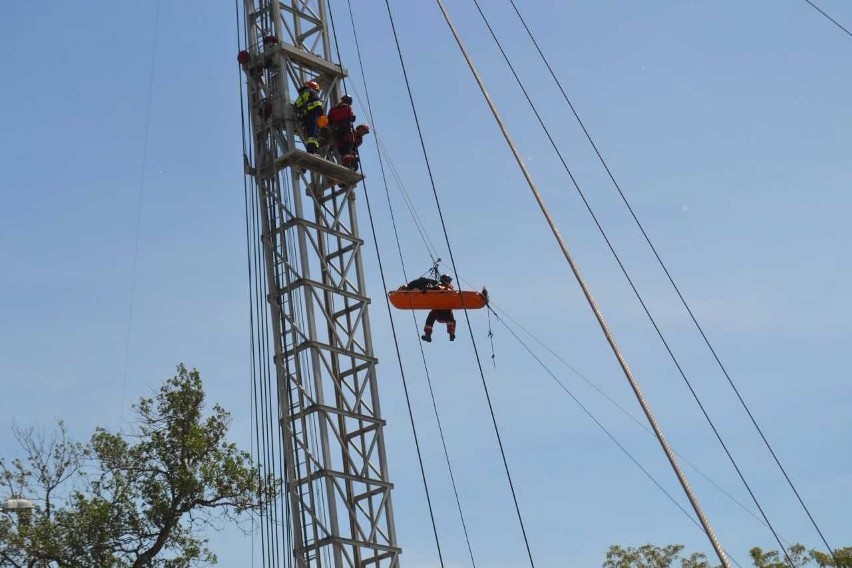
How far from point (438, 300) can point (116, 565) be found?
703cm

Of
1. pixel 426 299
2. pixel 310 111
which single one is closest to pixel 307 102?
pixel 310 111

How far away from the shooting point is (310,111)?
55.3 ft

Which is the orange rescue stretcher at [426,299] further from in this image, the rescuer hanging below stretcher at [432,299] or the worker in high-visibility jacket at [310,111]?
the worker in high-visibility jacket at [310,111]

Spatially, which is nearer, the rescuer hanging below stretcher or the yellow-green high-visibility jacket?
the yellow-green high-visibility jacket

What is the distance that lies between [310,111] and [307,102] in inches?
5.1

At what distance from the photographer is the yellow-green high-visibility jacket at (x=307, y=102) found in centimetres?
1683

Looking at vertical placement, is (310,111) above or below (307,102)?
below

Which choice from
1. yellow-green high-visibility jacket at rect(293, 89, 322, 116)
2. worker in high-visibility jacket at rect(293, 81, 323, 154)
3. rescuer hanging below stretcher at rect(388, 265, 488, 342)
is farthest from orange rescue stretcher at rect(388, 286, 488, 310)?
yellow-green high-visibility jacket at rect(293, 89, 322, 116)

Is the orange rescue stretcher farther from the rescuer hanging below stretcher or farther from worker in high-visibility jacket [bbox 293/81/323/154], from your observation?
worker in high-visibility jacket [bbox 293/81/323/154]

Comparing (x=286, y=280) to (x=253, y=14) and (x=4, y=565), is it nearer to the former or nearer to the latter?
(x=253, y=14)

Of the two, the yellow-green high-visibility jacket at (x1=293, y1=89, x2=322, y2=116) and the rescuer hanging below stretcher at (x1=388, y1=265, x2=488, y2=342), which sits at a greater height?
the yellow-green high-visibility jacket at (x1=293, y1=89, x2=322, y2=116)

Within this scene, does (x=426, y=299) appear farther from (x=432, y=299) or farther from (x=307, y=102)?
(x=307, y=102)

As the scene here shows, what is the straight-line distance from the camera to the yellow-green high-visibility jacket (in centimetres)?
1683

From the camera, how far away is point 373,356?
54.1ft
